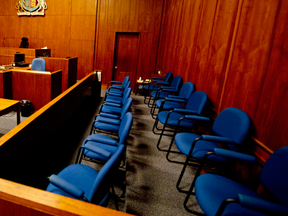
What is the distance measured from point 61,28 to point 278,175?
8314 millimetres

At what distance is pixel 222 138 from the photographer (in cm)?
172

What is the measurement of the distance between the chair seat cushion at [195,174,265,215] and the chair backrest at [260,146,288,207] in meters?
0.12

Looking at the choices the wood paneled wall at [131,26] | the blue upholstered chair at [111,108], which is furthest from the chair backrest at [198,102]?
the wood paneled wall at [131,26]

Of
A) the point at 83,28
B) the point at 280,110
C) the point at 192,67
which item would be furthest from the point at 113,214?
the point at 83,28

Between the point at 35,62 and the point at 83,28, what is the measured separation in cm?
292

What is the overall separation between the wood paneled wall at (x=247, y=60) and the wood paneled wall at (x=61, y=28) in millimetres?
4976

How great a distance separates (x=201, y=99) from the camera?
2.58 metres

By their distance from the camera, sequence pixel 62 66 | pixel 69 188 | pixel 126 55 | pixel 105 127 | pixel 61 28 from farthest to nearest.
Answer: pixel 61 28 → pixel 126 55 → pixel 62 66 → pixel 105 127 → pixel 69 188

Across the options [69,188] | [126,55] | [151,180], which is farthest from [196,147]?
[126,55]

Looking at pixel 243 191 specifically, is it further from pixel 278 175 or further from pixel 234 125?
pixel 234 125

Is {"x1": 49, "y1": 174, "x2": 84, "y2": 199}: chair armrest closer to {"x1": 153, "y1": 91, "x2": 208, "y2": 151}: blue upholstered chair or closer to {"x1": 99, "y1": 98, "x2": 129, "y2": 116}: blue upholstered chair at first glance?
{"x1": 153, "y1": 91, "x2": 208, "y2": 151}: blue upholstered chair

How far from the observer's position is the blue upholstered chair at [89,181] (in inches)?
44.3

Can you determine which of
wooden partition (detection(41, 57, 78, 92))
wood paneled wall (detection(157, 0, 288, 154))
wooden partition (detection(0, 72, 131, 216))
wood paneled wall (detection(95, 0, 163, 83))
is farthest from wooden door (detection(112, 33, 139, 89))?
wood paneled wall (detection(157, 0, 288, 154))

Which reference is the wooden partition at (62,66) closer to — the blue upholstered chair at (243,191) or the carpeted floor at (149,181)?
the carpeted floor at (149,181)
